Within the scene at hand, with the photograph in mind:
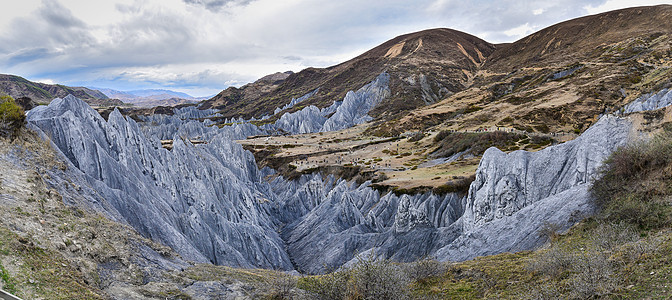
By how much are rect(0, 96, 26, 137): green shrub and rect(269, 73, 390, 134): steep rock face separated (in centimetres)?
11276

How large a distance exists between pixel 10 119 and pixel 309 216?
27.4 metres

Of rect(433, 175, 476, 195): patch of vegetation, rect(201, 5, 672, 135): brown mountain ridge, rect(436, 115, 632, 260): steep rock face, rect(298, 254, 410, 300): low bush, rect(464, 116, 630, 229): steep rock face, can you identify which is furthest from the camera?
rect(201, 5, 672, 135): brown mountain ridge

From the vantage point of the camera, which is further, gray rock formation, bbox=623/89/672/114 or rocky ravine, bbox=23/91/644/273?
gray rock formation, bbox=623/89/672/114

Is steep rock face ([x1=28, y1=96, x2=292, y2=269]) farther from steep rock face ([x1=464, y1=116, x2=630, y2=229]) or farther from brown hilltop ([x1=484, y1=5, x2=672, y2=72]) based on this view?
brown hilltop ([x1=484, y1=5, x2=672, y2=72])

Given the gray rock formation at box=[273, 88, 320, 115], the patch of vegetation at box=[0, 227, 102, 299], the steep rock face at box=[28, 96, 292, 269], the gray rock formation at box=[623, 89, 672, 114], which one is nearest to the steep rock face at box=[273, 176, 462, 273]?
the steep rock face at box=[28, 96, 292, 269]

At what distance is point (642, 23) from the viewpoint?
139 meters

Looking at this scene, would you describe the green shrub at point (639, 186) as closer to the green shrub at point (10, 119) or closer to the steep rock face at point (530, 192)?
the steep rock face at point (530, 192)

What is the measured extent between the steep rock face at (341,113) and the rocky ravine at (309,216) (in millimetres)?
91163

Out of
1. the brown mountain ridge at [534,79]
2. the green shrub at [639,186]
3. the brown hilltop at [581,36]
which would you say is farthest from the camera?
the brown hilltop at [581,36]

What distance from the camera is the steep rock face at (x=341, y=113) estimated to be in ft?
435

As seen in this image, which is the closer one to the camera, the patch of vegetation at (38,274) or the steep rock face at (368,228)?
the patch of vegetation at (38,274)

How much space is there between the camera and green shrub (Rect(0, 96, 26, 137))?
15.0 meters

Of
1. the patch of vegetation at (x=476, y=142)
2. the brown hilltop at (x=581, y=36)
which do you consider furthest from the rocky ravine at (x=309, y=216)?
the brown hilltop at (x=581, y=36)

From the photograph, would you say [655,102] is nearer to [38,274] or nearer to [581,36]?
[38,274]
